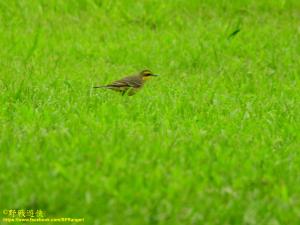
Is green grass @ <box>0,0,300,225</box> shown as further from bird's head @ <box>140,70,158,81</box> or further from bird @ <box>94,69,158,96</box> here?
bird's head @ <box>140,70,158,81</box>

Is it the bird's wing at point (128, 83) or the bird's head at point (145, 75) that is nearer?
the bird's wing at point (128, 83)

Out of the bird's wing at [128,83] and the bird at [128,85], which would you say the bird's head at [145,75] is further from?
the bird's wing at [128,83]

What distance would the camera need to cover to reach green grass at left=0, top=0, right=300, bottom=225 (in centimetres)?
611

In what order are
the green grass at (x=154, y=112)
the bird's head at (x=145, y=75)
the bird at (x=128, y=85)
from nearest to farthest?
1. the green grass at (x=154, y=112)
2. the bird at (x=128, y=85)
3. the bird's head at (x=145, y=75)

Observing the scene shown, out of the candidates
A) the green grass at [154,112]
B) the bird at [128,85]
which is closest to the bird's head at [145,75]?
the bird at [128,85]

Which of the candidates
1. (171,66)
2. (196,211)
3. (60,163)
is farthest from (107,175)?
(171,66)

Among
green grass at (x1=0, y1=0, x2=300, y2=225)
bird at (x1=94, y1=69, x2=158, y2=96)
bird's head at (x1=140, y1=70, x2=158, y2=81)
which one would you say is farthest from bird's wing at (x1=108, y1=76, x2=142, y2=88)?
bird's head at (x1=140, y1=70, x2=158, y2=81)

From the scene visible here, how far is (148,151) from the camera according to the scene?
699 cm

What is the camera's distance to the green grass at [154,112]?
611 centimetres

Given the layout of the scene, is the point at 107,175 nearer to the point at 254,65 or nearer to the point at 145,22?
the point at 254,65

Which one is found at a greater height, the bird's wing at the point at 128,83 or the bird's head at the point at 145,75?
the bird's head at the point at 145,75

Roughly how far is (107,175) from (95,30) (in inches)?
329

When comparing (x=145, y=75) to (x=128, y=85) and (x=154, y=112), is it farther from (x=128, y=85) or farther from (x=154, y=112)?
(x=154, y=112)

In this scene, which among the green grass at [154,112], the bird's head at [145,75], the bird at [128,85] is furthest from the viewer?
the bird's head at [145,75]
